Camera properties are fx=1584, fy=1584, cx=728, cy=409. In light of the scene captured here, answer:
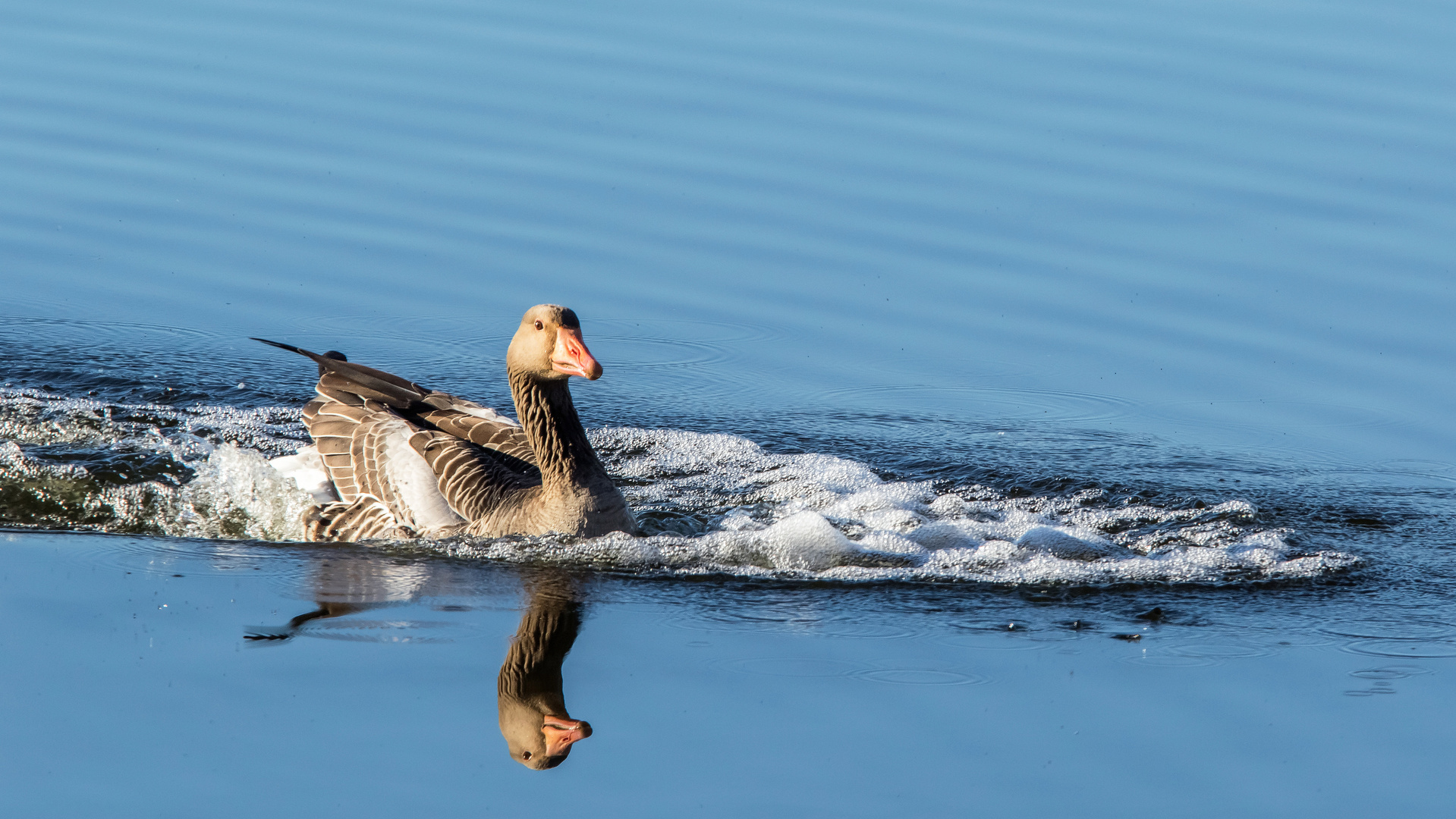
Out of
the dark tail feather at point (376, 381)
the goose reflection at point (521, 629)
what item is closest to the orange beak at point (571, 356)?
the goose reflection at point (521, 629)

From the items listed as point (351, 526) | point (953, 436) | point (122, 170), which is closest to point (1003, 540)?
point (953, 436)

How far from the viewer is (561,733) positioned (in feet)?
19.9

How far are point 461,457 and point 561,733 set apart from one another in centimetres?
318

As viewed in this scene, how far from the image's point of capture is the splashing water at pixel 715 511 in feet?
27.0

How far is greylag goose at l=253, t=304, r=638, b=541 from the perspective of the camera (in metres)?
8.53

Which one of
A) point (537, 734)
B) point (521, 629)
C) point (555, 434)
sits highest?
point (555, 434)

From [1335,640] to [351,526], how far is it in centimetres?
526

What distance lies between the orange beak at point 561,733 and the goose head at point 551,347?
228 cm

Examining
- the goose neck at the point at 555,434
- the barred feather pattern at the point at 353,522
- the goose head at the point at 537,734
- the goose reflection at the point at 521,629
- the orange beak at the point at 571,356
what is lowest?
the goose head at the point at 537,734

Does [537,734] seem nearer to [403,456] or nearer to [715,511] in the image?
[403,456]

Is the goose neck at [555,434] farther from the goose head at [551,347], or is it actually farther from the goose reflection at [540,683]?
the goose reflection at [540,683]

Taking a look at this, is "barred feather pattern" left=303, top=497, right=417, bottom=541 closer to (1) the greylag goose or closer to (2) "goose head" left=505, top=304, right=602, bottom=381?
(1) the greylag goose

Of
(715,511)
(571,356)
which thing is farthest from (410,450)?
(715,511)

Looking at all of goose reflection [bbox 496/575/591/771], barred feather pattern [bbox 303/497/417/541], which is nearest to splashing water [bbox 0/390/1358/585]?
barred feather pattern [bbox 303/497/417/541]
